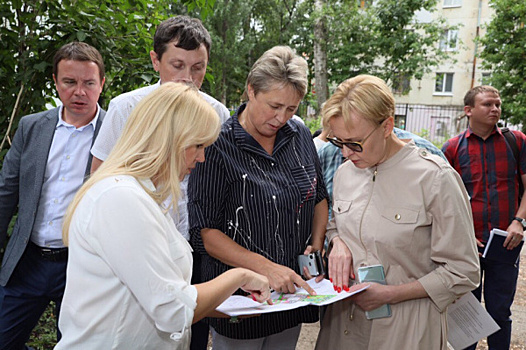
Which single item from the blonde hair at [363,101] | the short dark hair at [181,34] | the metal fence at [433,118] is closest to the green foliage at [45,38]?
the short dark hair at [181,34]

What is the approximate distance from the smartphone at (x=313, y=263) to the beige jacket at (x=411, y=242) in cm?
16

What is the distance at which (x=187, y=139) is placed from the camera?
153cm

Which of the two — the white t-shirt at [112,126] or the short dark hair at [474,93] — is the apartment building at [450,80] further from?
the white t-shirt at [112,126]

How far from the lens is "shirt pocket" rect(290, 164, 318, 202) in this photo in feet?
7.21

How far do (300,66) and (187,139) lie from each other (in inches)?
31.0

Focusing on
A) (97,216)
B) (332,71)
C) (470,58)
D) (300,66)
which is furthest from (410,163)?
(470,58)

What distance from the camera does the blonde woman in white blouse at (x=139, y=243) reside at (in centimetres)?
138

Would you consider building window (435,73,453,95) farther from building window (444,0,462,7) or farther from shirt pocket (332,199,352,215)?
shirt pocket (332,199,352,215)

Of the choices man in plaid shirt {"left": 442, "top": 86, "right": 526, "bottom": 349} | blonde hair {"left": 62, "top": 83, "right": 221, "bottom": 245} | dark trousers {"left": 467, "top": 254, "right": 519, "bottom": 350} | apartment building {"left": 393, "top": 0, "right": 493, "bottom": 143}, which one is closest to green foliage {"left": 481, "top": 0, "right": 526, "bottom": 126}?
apartment building {"left": 393, "top": 0, "right": 493, "bottom": 143}

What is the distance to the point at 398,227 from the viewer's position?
6.41 feet

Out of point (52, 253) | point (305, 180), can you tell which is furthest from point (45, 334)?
point (305, 180)

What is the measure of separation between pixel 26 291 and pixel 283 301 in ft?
5.37

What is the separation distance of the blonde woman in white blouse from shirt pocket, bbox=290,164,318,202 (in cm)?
69

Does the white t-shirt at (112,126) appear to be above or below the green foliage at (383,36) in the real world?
below
